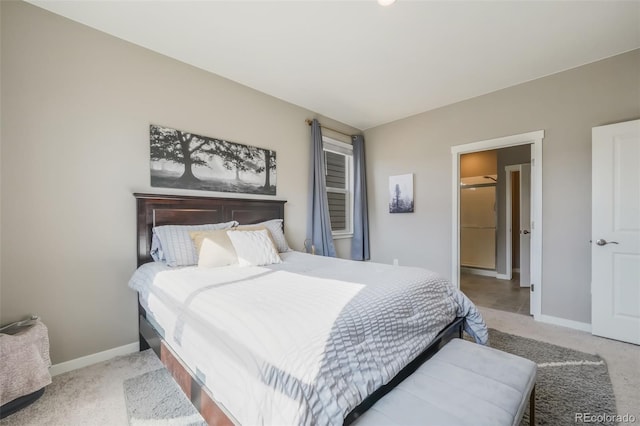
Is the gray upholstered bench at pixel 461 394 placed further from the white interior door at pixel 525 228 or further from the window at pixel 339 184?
the white interior door at pixel 525 228

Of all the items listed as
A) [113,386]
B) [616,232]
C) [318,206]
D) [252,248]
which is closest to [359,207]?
[318,206]

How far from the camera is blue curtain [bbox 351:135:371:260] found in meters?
4.40

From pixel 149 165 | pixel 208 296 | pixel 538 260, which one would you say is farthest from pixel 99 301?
pixel 538 260

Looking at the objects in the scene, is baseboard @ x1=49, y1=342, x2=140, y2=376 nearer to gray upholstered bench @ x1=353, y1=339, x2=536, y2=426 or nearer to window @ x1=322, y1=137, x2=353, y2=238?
gray upholstered bench @ x1=353, y1=339, x2=536, y2=426

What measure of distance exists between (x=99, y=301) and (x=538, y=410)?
314 cm

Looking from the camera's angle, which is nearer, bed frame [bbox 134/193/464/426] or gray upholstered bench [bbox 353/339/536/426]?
gray upholstered bench [bbox 353/339/536/426]

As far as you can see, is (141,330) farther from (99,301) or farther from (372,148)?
(372,148)

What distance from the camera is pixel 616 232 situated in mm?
2473

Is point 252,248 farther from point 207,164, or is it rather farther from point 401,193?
point 401,193

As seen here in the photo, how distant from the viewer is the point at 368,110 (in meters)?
3.86

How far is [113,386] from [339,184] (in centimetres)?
357

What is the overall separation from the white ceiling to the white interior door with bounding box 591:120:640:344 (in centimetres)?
93

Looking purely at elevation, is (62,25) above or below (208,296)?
above

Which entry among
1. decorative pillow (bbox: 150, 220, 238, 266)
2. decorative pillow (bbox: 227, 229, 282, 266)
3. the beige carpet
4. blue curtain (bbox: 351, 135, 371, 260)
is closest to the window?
blue curtain (bbox: 351, 135, 371, 260)
